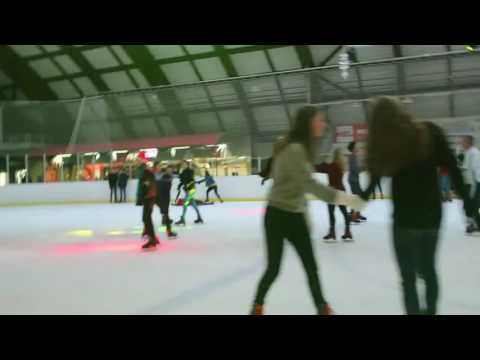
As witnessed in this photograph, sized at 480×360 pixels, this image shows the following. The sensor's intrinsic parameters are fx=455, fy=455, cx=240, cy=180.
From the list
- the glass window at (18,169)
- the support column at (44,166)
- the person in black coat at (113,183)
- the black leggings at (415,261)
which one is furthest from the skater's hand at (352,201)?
the glass window at (18,169)

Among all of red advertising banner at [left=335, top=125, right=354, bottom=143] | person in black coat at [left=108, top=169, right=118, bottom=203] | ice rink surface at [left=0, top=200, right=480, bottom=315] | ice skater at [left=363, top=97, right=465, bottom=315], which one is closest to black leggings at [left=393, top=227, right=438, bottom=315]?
ice skater at [left=363, top=97, right=465, bottom=315]

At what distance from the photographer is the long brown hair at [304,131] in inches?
91.4

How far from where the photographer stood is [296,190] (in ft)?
7.66

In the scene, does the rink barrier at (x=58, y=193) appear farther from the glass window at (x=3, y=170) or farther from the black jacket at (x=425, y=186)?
the black jacket at (x=425, y=186)

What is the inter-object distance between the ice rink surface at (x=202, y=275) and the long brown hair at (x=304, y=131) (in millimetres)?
1098

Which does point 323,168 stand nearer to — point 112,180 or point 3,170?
point 112,180

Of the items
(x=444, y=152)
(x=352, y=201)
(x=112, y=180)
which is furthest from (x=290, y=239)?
(x=112, y=180)

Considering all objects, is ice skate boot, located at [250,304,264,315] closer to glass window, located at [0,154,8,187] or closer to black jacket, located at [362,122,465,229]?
black jacket, located at [362,122,465,229]

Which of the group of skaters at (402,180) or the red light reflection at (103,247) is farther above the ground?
the group of skaters at (402,180)

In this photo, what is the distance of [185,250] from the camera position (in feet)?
18.1

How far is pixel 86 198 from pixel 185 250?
1226 cm

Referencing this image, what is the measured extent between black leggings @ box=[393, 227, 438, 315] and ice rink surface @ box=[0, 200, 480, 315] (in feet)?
2.37
